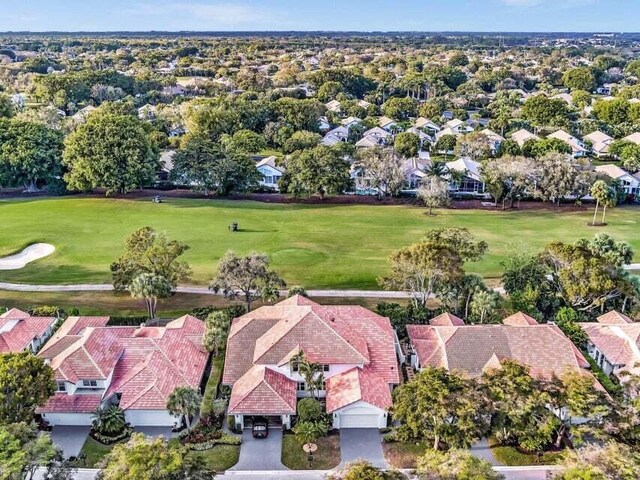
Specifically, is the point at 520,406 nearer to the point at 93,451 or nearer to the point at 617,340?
the point at 617,340

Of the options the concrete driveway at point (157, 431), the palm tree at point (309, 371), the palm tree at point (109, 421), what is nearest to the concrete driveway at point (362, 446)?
the palm tree at point (309, 371)

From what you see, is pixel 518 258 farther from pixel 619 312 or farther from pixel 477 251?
pixel 619 312

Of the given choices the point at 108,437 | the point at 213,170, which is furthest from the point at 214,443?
the point at 213,170

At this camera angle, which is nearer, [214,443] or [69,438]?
[214,443]

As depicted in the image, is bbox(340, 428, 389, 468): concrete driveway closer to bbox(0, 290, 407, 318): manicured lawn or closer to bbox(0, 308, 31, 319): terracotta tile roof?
bbox(0, 290, 407, 318): manicured lawn

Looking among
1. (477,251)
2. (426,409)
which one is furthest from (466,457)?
(477,251)

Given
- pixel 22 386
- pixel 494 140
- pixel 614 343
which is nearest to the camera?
pixel 22 386
